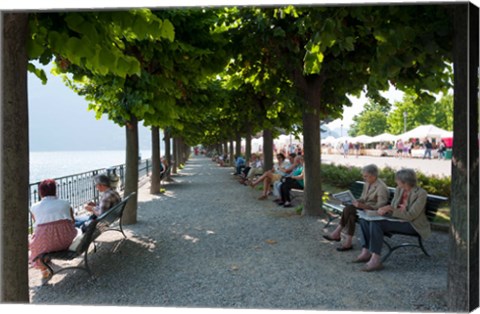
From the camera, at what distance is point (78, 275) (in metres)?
4.67

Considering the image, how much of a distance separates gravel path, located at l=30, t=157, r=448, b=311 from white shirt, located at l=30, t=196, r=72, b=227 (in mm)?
713

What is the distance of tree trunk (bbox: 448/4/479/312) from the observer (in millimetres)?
3176

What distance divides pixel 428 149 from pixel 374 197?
1.29 metres

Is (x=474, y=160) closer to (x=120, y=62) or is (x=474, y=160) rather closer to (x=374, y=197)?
(x=374, y=197)

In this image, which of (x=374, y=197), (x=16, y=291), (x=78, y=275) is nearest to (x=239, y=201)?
(x=374, y=197)

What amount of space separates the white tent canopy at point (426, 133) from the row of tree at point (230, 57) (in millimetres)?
400

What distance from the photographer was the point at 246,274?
459 cm

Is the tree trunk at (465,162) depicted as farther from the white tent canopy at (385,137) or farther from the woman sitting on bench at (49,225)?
the woman sitting on bench at (49,225)

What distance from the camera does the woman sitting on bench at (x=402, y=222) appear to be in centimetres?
462

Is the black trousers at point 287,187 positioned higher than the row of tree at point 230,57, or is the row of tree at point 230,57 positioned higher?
the row of tree at point 230,57

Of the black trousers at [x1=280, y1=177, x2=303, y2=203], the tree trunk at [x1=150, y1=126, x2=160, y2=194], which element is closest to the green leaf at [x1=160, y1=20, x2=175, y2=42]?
the black trousers at [x1=280, y1=177, x2=303, y2=203]

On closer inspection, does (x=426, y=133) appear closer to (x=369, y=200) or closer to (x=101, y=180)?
(x=369, y=200)

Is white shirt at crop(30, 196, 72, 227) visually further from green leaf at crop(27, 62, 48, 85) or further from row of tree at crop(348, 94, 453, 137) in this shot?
row of tree at crop(348, 94, 453, 137)

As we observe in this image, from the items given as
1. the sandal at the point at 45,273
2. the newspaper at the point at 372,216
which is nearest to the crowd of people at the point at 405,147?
the newspaper at the point at 372,216
